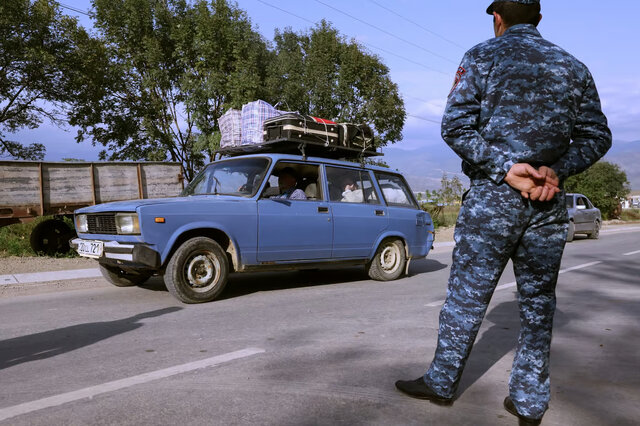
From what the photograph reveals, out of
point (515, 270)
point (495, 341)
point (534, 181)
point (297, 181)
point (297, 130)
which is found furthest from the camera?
point (297, 181)

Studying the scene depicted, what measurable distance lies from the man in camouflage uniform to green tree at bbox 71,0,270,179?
17.7 metres

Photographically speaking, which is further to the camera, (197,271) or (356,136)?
(356,136)

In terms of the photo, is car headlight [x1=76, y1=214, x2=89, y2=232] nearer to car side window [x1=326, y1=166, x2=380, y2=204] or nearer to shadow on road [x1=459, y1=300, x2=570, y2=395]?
car side window [x1=326, y1=166, x2=380, y2=204]

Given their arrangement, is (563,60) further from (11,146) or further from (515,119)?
(11,146)

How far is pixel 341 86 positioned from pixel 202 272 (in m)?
20.1

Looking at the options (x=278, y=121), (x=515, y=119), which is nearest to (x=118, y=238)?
(x=278, y=121)

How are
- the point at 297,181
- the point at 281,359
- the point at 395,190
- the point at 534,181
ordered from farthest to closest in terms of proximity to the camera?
the point at 395,190 → the point at 297,181 → the point at 281,359 → the point at 534,181

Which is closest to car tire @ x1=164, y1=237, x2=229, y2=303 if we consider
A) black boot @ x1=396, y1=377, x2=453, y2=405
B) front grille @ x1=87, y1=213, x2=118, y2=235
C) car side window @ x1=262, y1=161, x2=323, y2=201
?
front grille @ x1=87, y1=213, x2=118, y2=235

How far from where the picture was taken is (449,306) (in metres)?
2.59

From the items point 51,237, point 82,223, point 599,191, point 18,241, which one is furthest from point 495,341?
point 599,191

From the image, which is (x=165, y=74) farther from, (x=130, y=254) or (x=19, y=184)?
(x=130, y=254)

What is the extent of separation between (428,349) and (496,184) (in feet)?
Result: 6.38

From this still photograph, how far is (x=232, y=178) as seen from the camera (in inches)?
267

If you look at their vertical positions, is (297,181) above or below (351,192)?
above
